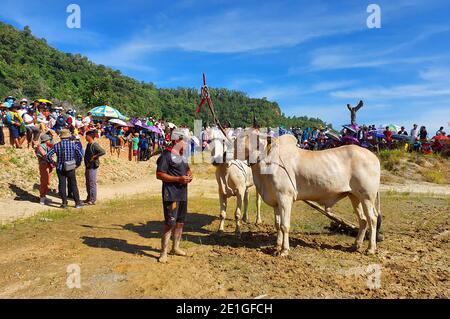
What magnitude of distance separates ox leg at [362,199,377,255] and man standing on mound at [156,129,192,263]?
11.6ft

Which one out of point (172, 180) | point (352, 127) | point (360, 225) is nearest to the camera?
point (172, 180)

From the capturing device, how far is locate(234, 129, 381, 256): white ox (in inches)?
291

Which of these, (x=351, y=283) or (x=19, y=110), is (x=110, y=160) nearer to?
(x=19, y=110)

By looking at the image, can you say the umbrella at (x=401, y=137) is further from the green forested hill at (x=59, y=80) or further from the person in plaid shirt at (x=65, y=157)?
the green forested hill at (x=59, y=80)

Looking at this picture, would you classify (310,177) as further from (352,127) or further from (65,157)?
(352,127)

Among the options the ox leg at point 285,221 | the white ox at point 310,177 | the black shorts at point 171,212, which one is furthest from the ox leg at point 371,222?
the black shorts at point 171,212

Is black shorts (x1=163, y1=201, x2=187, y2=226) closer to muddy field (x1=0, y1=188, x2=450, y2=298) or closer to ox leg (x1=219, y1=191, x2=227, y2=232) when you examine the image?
muddy field (x1=0, y1=188, x2=450, y2=298)

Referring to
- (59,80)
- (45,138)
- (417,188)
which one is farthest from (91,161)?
(59,80)

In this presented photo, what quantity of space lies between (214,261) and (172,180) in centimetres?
164

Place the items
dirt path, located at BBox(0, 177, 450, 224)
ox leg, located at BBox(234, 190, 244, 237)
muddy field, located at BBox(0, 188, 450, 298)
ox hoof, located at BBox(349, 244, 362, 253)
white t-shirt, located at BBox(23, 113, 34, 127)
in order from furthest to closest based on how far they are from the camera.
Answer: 1. white t-shirt, located at BBox(23, 113, 34, 127)
2. dirt path, located at BBox(0, 177, 450, 224)
3. ox leg, located at BBox(234, 190, 244, 237)
4. ox hoof, located at BBox(349, 244, 362, 253)
5. muddy field, located at BBox(0, 188, 450, 298)

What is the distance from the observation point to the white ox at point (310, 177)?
24.3 ft

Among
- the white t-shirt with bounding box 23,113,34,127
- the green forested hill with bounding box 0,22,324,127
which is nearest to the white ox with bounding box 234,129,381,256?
the white t-shirt with bounding box 23,113,34,127

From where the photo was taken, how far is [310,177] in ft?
24.6
